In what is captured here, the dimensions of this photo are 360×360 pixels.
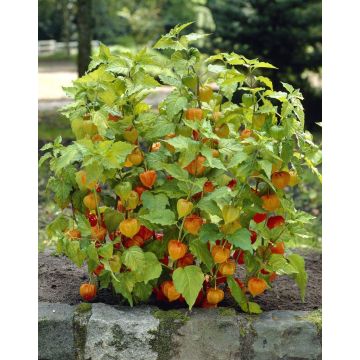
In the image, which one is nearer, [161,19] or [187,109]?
[187,109]

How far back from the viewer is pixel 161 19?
20281 millimetres

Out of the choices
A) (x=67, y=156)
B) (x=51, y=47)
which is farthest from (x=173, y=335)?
(x=51, y=47)

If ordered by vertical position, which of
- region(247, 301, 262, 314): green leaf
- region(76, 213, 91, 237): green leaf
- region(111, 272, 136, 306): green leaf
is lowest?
region(247, 301, 262, 314): green leaf

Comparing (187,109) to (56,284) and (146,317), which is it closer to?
(146,317)

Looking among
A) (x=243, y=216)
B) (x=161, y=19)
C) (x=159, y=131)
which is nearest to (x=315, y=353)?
(x=243, y=216)

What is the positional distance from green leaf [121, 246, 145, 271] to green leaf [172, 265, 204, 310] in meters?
0.13

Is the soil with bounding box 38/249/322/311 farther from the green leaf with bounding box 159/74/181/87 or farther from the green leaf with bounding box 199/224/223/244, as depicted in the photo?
the green leaf with bounding box 159/74/181/87

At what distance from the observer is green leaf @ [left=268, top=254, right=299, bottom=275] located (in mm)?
2842

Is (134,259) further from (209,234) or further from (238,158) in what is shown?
(238,158)

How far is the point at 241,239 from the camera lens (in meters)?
2.72

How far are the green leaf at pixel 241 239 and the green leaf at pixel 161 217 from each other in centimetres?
22

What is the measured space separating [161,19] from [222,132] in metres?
17.9

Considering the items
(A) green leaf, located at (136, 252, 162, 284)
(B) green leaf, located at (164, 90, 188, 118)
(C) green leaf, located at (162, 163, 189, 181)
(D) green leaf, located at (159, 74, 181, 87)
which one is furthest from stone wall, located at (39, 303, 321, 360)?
(D) green leaf, located at (159, 74, 181, 87)

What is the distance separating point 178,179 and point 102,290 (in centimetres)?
75
